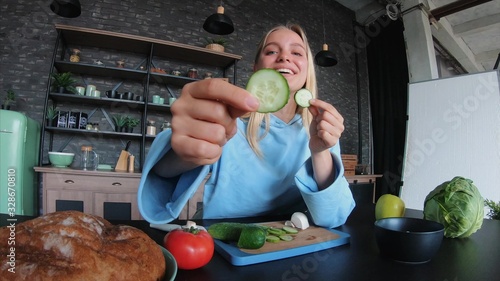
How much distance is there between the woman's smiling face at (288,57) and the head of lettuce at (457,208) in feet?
2.58

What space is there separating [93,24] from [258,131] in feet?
13.5

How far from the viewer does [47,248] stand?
14.9 inches

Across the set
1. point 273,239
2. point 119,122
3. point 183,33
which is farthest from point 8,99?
point 273,239

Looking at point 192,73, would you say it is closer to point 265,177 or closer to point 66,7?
point 66,7

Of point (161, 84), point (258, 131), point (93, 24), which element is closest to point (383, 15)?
point (161, 84)

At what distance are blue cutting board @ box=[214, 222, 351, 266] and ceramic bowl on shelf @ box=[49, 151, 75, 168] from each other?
3.51 metres

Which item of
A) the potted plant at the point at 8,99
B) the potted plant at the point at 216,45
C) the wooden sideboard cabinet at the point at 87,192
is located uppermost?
the potted plant at the point at 216,45

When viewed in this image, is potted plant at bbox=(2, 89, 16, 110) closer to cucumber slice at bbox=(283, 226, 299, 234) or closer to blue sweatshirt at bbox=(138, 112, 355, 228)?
blue sweatshirt at bbox=(138, 112, 355, 228)

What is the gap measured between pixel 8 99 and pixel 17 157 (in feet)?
3.37

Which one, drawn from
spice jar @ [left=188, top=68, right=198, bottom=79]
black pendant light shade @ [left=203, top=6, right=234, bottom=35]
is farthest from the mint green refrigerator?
black pendant light shade @ [left=203, top=6, right=234, bottom=35]

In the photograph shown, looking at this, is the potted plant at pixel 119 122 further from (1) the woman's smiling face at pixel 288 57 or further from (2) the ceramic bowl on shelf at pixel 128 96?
(1) the woman's smiling face at pixel 288 57

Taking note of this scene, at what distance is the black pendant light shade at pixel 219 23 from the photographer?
327 cm

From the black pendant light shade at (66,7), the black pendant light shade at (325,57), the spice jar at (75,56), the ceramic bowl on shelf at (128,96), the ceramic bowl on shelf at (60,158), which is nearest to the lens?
the black pendant light shade at (66,7)

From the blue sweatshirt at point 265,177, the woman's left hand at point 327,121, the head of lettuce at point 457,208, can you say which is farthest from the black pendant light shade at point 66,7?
the head of lettuce at point 457,208
